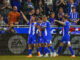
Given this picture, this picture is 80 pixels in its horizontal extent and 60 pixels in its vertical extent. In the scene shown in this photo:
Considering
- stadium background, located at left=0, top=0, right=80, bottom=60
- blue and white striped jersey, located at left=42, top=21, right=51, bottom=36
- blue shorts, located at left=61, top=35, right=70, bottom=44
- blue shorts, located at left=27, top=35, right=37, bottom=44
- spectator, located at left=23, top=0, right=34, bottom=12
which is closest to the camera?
blue and white striped jersey, located at left=42, top=21, right=51, bottom=36

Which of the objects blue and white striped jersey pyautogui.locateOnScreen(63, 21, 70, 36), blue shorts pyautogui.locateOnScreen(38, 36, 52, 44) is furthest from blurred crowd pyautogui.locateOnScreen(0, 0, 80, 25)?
blue shorts pyautogui.locateOnScreen(38, 36, 52, 44)

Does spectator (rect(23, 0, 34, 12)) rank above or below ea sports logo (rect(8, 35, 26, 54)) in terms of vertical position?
above

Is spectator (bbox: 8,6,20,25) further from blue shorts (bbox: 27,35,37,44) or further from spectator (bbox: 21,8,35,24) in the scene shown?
blue shorts (bbox: 27,35,37,44)

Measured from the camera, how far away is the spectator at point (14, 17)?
12.2 m

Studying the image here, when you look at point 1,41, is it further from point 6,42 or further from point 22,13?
point 22,13

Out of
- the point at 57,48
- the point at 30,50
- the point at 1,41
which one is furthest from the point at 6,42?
the point at 57,48

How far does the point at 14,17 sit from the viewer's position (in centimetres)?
1220

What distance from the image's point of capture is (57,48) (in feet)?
39.8

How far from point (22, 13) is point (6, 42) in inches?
64.4

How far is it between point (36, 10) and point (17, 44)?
1911 mm

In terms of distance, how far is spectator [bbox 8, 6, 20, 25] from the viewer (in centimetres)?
1216

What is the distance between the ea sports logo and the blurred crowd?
74 centimetres

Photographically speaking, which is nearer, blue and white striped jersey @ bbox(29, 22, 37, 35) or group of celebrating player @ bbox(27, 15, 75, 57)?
group of celebrating player @ bbox(27, 15, 75, 57)

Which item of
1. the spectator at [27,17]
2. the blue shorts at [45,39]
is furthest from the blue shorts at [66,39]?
the spectator at [27,17]
